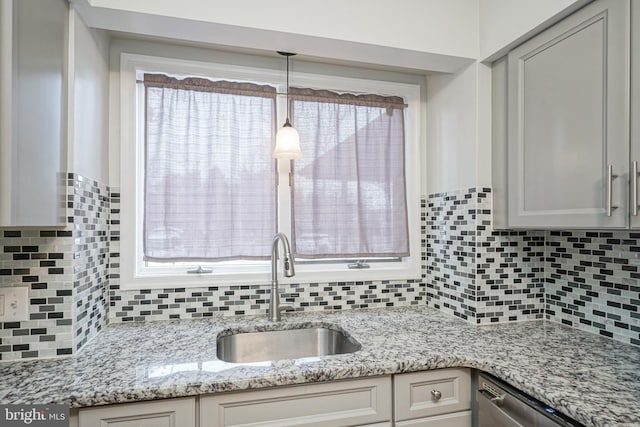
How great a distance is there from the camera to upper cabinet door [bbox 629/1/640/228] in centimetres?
107

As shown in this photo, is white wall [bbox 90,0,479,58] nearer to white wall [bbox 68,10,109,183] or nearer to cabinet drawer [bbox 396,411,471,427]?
white wall [bbox 68,10,109,183]

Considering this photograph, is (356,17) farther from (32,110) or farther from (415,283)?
(415,283)

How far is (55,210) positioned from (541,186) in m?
1.74

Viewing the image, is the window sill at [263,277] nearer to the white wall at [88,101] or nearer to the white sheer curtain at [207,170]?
the white sheer curtain at [207,170]

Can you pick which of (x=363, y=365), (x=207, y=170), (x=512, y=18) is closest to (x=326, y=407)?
(x=363, y=365)

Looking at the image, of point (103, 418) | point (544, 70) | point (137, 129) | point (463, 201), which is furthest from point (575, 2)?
point (103, 418)

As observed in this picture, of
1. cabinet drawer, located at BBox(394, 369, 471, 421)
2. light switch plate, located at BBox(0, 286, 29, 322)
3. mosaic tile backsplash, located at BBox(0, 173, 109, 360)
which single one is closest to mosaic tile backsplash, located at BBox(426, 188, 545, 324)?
cabinet drawer, located at BBox(394, 369, 471, 421)

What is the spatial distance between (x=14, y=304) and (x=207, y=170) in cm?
91

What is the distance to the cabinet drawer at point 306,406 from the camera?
1114mm

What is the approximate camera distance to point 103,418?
1036mm

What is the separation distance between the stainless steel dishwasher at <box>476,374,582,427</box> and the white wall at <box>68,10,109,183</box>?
1.63m

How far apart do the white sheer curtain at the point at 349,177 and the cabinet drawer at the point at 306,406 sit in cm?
83

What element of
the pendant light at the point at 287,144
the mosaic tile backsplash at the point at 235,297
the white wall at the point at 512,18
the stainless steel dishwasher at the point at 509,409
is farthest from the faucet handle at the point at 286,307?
the white wall at the point at 512,18

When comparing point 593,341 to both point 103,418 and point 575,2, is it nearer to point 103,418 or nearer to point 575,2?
point 575,2
